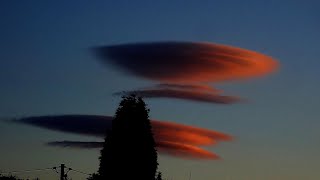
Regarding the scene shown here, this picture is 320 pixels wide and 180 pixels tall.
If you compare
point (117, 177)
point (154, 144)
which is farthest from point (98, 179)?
point (154, 144)

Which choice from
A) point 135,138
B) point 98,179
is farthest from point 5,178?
point 135,138

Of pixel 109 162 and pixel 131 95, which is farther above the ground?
pixel 131 95

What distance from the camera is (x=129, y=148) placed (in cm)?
6600

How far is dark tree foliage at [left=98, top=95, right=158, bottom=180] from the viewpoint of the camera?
65375 millimetres

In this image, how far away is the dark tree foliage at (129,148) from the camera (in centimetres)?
6538

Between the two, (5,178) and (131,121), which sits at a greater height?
(131,121)

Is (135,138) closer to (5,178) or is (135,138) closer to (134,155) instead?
(134,155)

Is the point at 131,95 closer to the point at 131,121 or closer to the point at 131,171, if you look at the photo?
the point at 131,121

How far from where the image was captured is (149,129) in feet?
220

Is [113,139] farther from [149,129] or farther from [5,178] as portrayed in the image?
[5,178]

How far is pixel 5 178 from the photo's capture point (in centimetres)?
6806

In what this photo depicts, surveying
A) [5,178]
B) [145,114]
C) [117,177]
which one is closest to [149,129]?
[145,114]

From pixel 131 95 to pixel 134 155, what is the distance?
6.12 metres

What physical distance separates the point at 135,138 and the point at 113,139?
2156 millimetres
